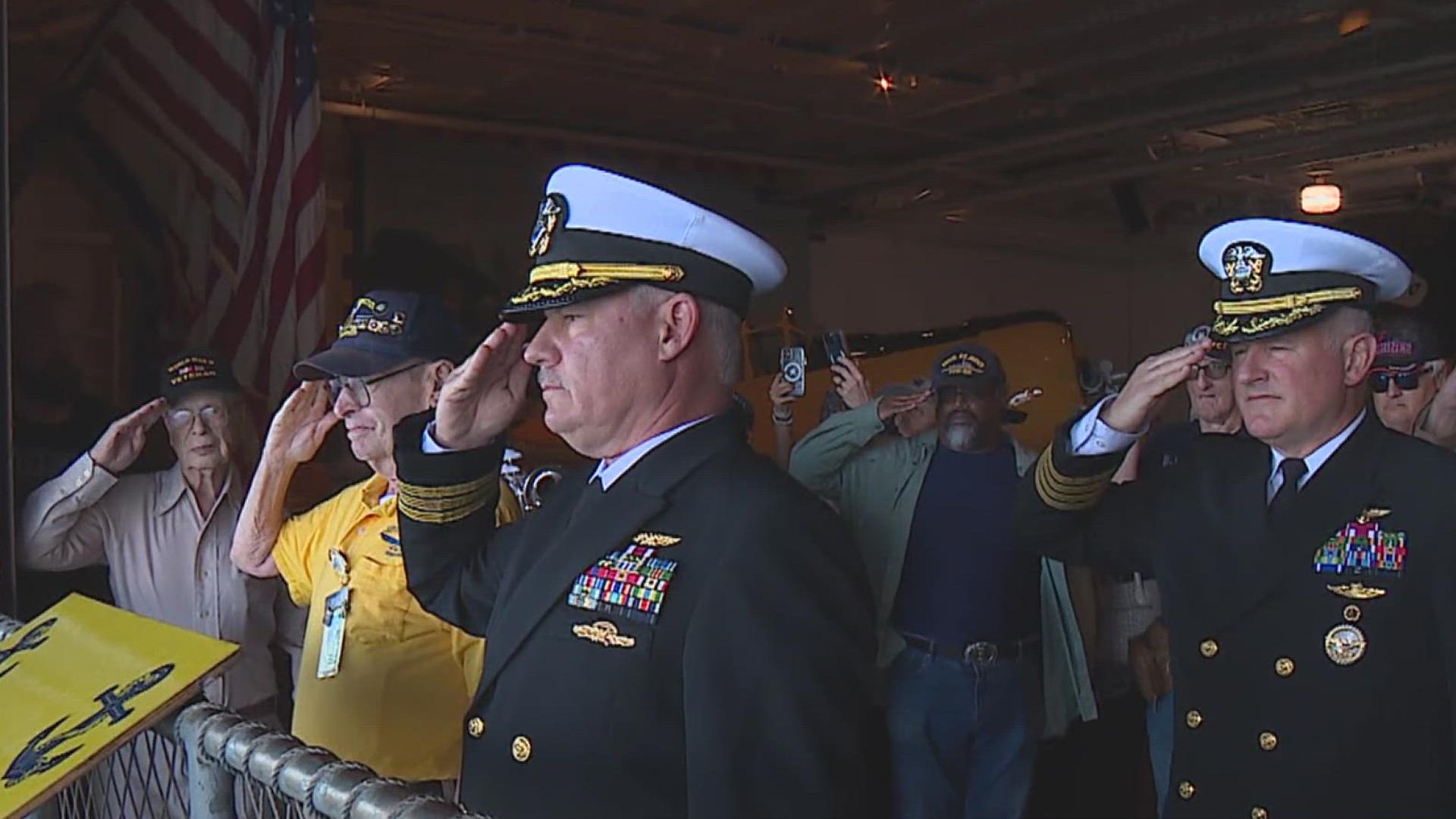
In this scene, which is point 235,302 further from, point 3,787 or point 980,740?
point 3,787

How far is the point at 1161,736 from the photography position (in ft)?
13.1

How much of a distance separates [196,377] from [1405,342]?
319 centimetres

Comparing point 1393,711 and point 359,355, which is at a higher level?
point 359,355

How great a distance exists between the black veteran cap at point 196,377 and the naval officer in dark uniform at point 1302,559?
7.19 ft

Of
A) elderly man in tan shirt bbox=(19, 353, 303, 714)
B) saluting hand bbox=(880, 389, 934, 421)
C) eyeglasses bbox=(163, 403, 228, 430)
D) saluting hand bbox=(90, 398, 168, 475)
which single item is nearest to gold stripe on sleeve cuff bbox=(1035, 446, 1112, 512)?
saluting hand bbox=(880, 389, 934, 421)

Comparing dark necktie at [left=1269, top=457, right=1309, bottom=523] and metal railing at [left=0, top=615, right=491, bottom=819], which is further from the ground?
dark necktie at [left=1269, top=457, right=1309, bottom=523]

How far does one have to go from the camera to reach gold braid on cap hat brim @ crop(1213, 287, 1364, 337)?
234 cm

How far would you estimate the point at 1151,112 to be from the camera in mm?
7293

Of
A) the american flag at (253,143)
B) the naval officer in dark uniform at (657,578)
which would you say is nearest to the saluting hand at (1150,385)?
Result: the naval officer in dark uniform at (657,578)

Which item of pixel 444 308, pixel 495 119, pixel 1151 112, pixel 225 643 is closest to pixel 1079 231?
pixel 1151 112

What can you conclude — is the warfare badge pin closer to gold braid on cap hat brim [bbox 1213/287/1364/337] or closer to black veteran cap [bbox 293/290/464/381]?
black veteran cap [bbox 293/290/464/381]

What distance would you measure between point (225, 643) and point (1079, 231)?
1089cm

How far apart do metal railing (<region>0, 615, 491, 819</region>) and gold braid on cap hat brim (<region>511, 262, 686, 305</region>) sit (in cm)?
69

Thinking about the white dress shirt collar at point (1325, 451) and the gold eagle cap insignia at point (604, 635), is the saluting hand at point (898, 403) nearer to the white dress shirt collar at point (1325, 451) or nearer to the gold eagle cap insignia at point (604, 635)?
the white dress shirt collar at point (1325, 451)
